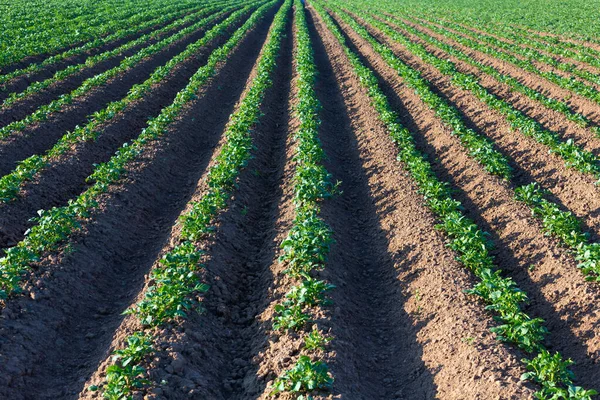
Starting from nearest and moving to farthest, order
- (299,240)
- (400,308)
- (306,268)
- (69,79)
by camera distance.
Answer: (400,308) < (306,268) < (299,240) < (69,79)

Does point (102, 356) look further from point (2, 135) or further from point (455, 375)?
point (2, 135)

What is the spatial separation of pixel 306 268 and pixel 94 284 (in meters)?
3.48

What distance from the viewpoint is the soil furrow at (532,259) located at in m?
6.59

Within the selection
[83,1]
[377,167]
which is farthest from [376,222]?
[83,1]

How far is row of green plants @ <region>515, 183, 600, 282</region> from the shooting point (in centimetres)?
752

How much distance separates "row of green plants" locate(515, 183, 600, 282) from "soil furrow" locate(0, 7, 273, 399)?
6.97 m

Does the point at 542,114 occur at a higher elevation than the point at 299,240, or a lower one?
lower

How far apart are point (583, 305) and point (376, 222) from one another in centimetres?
400

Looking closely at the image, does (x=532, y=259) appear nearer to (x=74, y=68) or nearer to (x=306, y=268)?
(x=306, y=268)

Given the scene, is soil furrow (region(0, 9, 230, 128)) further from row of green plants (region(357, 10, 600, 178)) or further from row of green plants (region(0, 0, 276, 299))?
row of green plants (region(357, 10, 600, 178))

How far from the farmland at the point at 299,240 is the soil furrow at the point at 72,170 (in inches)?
2.1

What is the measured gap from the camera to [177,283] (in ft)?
23.1

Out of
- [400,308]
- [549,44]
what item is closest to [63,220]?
[400,308]

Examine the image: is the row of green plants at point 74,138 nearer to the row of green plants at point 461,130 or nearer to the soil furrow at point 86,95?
the soil furrow at point 86,95
